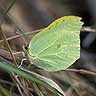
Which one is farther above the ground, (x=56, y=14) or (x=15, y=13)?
(x=15, y=13)

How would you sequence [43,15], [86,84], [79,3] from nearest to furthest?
[86,84] → [43,15] → [79,3]

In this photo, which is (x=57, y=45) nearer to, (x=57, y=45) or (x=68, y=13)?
(x=57, y=45)

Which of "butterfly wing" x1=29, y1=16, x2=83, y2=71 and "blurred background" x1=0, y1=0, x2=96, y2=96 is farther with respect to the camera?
"blurred background" x1=0, y1=0, x2=96, y2=96

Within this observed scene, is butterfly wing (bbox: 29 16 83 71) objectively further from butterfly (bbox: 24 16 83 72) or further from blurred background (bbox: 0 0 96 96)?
blurred background (bbox: 0 0 96 96)

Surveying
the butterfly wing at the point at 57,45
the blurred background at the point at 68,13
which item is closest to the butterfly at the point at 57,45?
the butterfly wing at the point at 57,45

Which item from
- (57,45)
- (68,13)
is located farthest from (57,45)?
(68,13)

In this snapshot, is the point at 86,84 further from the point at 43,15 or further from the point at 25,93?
the point at 25,93

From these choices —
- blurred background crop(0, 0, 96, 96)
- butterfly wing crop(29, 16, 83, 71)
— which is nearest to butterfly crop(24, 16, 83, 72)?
butterfly wing crop(29, 16, 83, 71)

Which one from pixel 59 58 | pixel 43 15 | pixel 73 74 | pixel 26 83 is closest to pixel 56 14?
pixel 43 15

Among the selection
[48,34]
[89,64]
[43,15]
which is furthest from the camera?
[43,15]
